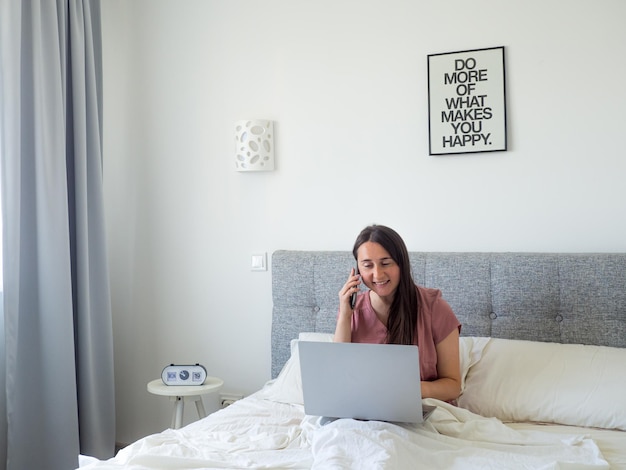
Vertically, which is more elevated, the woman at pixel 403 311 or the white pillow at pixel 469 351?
the woman at pixel 403 311

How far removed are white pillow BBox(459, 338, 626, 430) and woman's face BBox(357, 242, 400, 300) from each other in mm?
459

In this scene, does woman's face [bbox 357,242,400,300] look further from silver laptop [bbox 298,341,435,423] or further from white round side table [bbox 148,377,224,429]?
white round side table [bbox 148,377,224,429]

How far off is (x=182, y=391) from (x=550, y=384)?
4.93 feet

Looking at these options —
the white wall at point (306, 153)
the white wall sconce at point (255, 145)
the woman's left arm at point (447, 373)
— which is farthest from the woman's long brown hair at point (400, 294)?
the white wall sconce at point (255, 145)

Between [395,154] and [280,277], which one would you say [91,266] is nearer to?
[280,277]

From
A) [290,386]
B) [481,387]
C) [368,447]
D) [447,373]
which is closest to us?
[368,447]

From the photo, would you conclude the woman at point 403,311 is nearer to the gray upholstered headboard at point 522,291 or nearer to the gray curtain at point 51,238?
the gray upholstered headboard at point 522,291

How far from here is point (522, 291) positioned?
264cm

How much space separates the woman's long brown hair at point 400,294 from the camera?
2301 millimetres

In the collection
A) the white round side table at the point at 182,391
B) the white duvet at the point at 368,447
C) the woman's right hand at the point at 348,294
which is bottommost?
the white round side table at the point at 182,391

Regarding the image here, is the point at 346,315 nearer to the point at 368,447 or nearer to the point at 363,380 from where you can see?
the point at 363,380

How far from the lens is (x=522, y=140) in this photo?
9.21 feet

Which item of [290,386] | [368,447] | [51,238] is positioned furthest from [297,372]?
[51,238]

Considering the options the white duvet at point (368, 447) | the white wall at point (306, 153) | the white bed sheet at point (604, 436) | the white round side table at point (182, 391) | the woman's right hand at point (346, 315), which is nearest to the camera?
the white duvet at point (368, 447)
